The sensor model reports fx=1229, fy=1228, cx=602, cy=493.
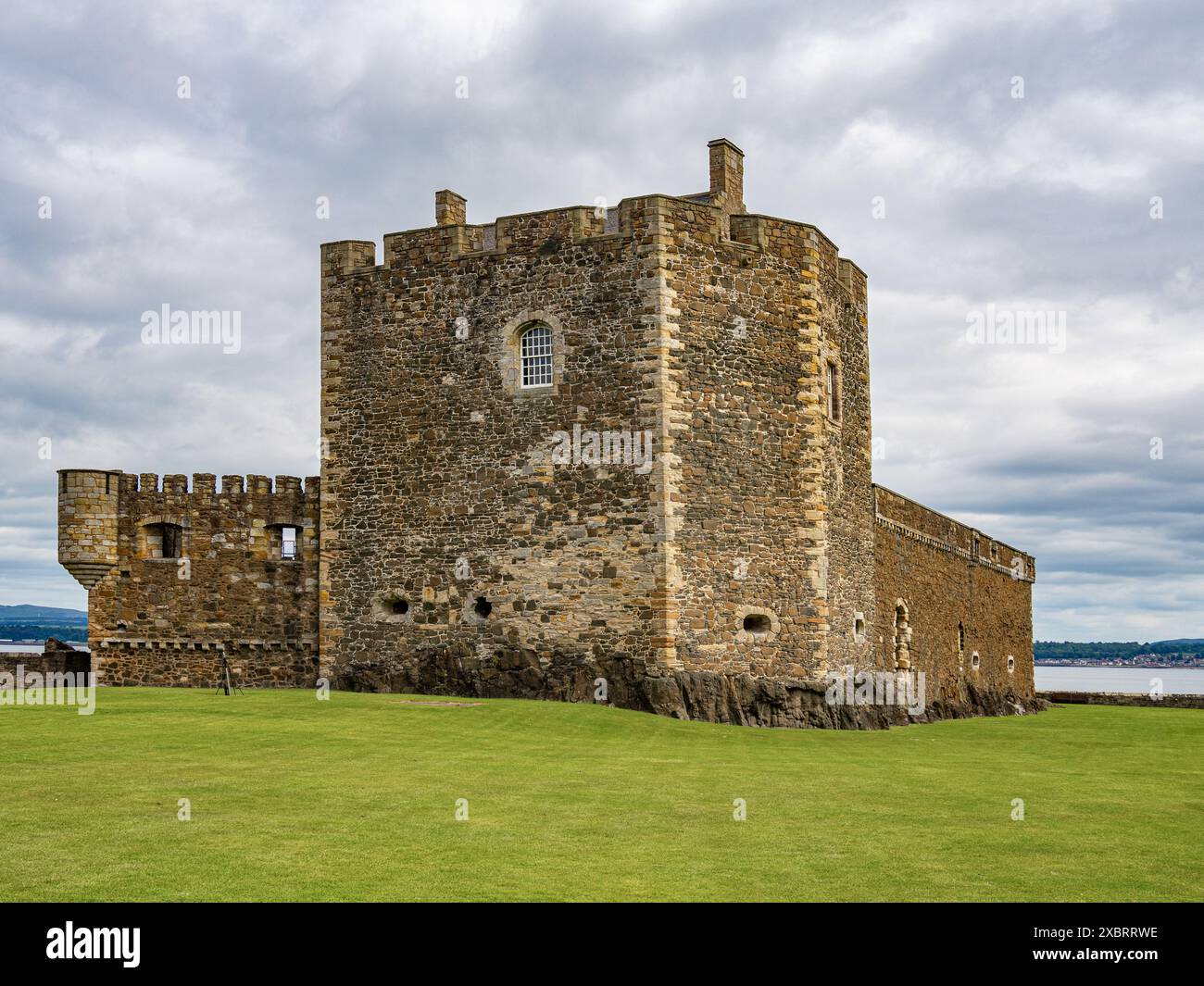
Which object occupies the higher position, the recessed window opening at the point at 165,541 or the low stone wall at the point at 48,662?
the recessed window opening at the point at 165,541

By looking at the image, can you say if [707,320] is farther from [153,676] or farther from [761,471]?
[153,676]

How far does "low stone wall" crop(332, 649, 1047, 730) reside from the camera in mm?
25609

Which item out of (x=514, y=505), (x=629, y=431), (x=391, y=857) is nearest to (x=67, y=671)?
(x=514, y=505)

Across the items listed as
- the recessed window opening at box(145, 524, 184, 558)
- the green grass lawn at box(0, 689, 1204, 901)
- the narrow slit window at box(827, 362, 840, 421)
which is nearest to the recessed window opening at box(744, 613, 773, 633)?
the green grass lawn at box(0, 689, 1204, 901)

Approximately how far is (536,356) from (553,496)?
10.8 feet

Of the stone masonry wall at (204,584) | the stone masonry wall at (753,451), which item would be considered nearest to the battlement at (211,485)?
the stone masonry wall at (204,584)

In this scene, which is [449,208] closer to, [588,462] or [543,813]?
[588,462]

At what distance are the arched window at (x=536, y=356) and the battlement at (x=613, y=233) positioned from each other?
183 centimetres

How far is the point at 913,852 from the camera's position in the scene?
432 inches

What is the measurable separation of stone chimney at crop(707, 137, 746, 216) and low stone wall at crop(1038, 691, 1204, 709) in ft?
109

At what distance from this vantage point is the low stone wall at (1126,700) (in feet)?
175

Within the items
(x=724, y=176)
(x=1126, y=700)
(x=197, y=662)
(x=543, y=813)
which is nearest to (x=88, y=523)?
(x=197, y=662)

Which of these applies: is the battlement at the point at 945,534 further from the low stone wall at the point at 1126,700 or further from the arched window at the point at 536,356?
the arched window at the point at 536,356

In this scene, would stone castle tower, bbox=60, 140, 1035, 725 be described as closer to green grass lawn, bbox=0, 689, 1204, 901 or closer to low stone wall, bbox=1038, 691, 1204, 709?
green grass lawn, bbox=0, 689, 1204, 901
